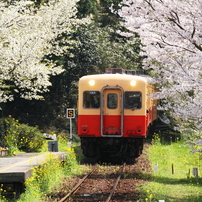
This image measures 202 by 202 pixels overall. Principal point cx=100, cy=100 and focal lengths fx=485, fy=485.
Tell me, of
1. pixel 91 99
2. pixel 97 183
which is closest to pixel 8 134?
pixel 91 99

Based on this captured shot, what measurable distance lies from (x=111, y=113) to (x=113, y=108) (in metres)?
0.18

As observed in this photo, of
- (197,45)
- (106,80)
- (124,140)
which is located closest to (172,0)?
(197,45)

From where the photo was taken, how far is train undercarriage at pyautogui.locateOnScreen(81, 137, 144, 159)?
16891 millimetres

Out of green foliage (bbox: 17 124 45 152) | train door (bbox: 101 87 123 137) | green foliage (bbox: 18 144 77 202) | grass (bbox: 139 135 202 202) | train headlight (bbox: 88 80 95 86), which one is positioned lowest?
grass (bbox: 139 135 202 202)

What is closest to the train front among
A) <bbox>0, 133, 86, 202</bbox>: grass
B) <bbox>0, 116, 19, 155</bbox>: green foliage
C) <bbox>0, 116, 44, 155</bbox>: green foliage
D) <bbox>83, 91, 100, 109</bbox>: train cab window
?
<bbox>83, 91, 100, 109</bbox>: train cab window

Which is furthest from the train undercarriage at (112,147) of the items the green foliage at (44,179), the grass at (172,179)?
the green foliage at (44,179)

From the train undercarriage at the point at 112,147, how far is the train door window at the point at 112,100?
1179 millimetres

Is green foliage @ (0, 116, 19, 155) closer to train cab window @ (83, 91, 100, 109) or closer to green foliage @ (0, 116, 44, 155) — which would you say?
green foliage @ (0, 116, 44, 155)

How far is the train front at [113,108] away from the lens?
16.3 m

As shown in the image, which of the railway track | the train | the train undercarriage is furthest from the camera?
the train undercarriage

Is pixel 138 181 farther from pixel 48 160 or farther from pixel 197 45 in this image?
pixel 197 45

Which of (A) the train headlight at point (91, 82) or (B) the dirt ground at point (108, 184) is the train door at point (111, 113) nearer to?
(A) the train headlight at point (91, 82)

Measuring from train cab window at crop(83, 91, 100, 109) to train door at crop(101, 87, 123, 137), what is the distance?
0.20m

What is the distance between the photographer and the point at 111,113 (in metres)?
16.4
